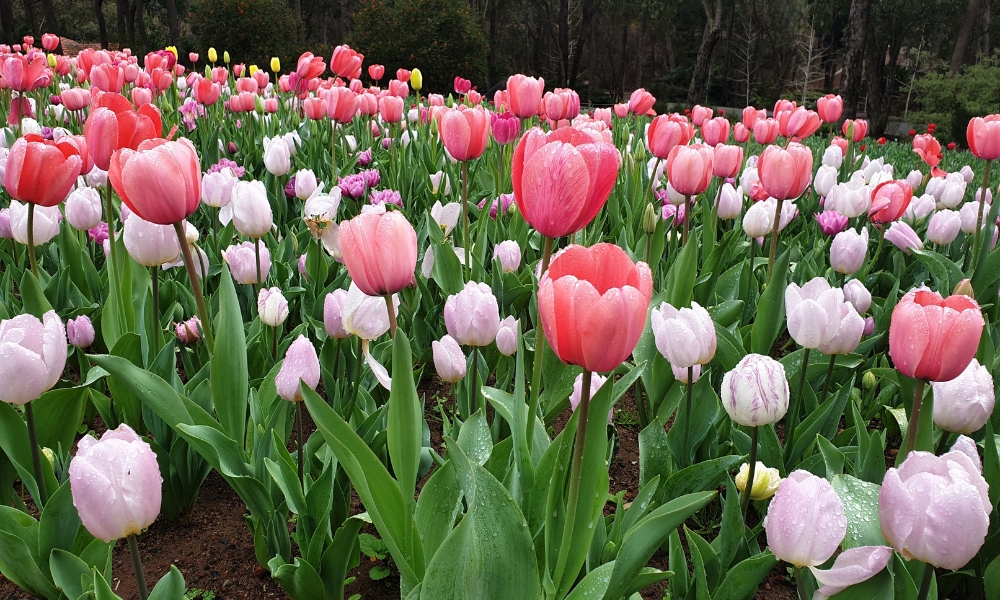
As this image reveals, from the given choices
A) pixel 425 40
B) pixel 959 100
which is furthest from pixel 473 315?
pixel 425 40

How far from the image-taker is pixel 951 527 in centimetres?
87

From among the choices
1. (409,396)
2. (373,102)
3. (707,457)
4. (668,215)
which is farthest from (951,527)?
(373,102)

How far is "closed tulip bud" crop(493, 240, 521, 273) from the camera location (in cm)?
232

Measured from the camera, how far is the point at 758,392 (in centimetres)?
124

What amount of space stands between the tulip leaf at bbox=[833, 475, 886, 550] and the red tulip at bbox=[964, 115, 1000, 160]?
6.90 feet

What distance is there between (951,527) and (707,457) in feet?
2.82

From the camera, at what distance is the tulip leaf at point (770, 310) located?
6.01ft

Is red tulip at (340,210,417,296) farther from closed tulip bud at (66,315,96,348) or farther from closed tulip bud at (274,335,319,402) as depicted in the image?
closed tulip bud at (66,315,96,348)

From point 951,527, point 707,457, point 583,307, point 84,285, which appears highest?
point 583,307

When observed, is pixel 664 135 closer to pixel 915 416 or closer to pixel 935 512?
pixel 915 416

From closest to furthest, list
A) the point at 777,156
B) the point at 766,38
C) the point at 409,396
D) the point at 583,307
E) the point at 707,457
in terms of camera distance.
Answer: the point at 583,307 → the point at 409,396 → the point at 707,457 → the point at 777,156 → the point at 766,38

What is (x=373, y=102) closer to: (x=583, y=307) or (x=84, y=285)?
(x=84, y=285)

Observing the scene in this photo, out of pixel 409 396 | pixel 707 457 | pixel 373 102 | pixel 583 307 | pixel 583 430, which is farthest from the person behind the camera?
pixel 373 102

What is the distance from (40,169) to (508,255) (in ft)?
4.32
